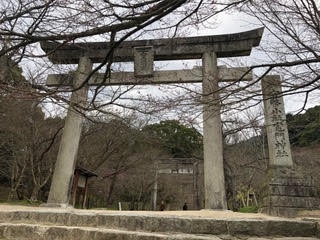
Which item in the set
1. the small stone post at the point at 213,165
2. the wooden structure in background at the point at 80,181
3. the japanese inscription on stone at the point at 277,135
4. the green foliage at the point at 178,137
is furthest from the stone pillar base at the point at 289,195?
the green foliage at the point at 178,137

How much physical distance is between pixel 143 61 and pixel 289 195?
5696 millimetres

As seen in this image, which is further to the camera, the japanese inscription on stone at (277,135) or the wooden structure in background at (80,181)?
the wooden structure in background at (80,181)

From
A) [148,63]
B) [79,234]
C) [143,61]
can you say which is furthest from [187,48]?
[79,234]

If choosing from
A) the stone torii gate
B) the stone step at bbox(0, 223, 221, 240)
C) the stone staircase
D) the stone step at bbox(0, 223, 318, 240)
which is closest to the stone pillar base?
the stone staircase

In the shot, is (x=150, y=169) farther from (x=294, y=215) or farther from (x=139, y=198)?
(x=294, y=215)

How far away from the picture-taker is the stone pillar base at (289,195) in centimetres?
602

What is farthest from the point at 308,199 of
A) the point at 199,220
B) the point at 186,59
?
the point at 186,59

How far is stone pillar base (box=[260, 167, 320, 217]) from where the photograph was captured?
602 cm

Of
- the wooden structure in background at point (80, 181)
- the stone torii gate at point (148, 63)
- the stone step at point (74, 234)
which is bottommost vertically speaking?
the stone step at point (74, 234)

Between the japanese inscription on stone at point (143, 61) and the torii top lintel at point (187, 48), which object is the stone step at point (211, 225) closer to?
the japanese inscription on stone at point (143, 61)

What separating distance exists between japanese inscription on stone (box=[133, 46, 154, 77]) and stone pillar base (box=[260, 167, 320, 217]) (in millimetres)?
4951

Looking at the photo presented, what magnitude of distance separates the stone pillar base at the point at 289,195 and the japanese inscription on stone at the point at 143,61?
4.95 meters

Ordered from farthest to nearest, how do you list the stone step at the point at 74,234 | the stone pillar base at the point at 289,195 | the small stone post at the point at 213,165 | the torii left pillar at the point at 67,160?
the torii left pillar at the point at 67,160 → the small stone post at the point at 213,165 → the stone pillar base at the point at 289,195 → the stone step at the point at 74,234

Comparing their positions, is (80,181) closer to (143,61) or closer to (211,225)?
(143,61)
